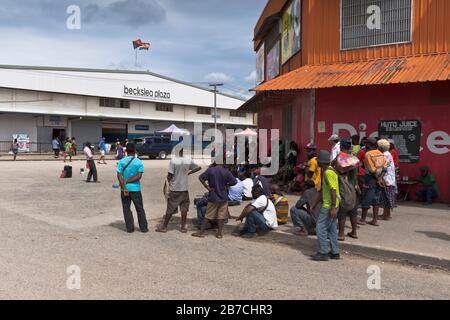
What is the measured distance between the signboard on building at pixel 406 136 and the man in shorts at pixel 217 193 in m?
6.03

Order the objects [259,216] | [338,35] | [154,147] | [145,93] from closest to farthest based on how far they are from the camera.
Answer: [259,216] < [338,35] < [154,147] < [145,93]

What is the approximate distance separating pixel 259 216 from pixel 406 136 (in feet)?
19.4

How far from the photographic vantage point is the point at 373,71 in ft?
37.2

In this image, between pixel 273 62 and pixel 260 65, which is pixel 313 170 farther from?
pixel 260 65

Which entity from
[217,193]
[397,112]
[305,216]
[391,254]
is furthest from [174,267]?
[397,112]

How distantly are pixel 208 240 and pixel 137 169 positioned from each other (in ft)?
6.36

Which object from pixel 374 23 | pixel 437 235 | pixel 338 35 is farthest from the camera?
pixel 338 35

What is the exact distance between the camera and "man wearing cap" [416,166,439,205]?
11070mm

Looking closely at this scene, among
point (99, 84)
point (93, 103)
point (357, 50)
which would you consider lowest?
point (357, 50)

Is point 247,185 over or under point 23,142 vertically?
under

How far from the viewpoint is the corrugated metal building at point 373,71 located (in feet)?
36.5

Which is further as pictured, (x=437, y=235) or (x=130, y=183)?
(x=130, y=183)

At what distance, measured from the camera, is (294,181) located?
526 inches
